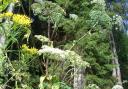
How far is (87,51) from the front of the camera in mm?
12070

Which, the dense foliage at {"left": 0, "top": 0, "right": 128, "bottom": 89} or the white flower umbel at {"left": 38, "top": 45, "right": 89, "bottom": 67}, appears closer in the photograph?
the dense foliage at {"left": 0, "top": 0, "right": 128, "bottom": 89}

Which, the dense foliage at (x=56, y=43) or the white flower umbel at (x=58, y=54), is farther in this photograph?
the white flower umbel at (x=58, y=54)

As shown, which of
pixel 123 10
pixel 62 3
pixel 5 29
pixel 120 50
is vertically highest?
pixel 5 29

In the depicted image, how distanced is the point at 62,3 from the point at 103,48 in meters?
1.74

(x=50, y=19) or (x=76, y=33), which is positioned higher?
(x=50, y=19)

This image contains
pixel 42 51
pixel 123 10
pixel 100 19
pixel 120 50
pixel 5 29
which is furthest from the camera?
pixel 120 50

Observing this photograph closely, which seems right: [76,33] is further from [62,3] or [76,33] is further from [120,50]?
[120,50]

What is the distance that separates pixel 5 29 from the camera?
4.24 meters

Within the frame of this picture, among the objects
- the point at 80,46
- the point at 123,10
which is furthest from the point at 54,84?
the point at 123,10

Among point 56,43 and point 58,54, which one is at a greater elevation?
point 58,54

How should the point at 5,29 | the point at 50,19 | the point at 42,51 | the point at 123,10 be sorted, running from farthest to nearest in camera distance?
1. the point at 123,10
2. the point at 50,19
3. the point at 42,51
4. the point at 5,29

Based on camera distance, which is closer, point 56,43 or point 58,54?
point 58,54

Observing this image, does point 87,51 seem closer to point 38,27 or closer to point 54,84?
point 38,27

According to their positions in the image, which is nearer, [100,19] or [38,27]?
[100,19]
